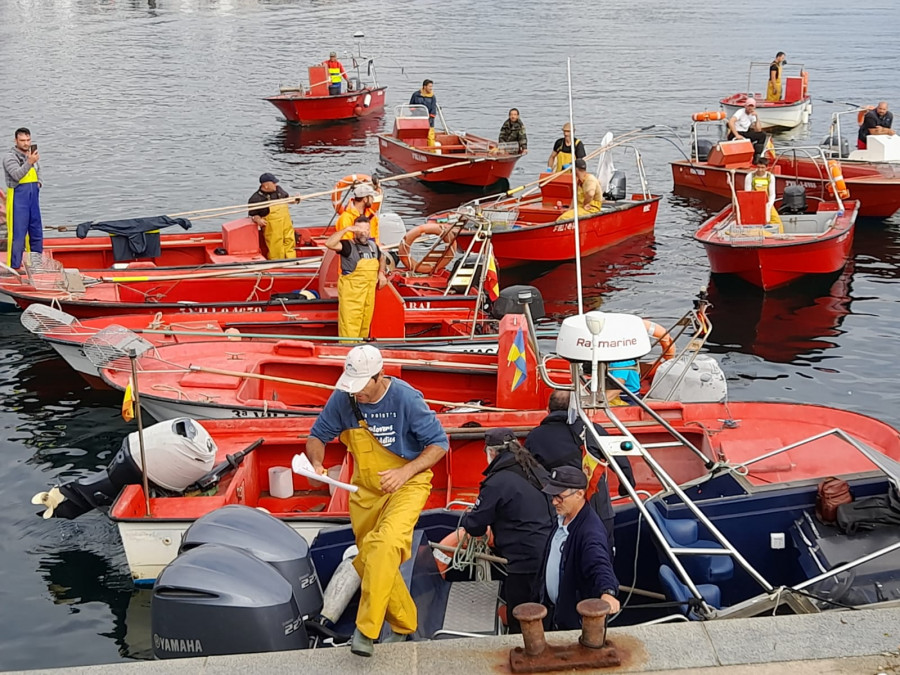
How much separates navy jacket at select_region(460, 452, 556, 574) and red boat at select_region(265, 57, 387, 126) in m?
27.0

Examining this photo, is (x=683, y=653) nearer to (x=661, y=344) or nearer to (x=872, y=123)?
(x=661, y=344)

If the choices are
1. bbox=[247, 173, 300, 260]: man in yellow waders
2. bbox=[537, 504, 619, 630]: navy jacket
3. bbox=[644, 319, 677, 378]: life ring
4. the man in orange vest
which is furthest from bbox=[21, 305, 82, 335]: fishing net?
the man in orange vest

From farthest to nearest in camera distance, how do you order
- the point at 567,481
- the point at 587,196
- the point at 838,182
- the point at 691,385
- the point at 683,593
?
the point at 838,182, the point at 587,196, the point at 691,385, the point at 683,593, the point at 567,481

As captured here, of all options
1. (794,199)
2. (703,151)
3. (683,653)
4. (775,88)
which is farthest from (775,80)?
(683,653)

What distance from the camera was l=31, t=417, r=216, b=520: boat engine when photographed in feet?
27.1

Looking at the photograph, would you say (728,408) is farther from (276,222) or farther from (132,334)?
(276,222)

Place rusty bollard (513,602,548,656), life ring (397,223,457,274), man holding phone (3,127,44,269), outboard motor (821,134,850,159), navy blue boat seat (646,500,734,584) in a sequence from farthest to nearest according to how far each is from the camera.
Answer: outboard motor (821,134,850,159), life ring (397,223,457,274), man holding phone (3,127,44,269), navy blue boat seat (646,500,734,584), rusty bollard (513,602,548,656)

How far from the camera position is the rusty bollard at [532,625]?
189 inches

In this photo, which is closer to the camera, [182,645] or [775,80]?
[182,645]

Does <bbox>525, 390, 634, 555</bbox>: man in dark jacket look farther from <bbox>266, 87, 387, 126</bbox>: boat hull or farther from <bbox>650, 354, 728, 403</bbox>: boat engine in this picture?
<bbox>266, 87, 387, 126</bbox>: boat hull

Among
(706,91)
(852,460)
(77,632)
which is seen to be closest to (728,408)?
(852,460)

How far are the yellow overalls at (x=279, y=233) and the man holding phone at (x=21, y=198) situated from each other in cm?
314

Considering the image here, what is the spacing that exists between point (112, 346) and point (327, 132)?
22.2m

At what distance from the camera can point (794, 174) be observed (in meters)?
20.9
